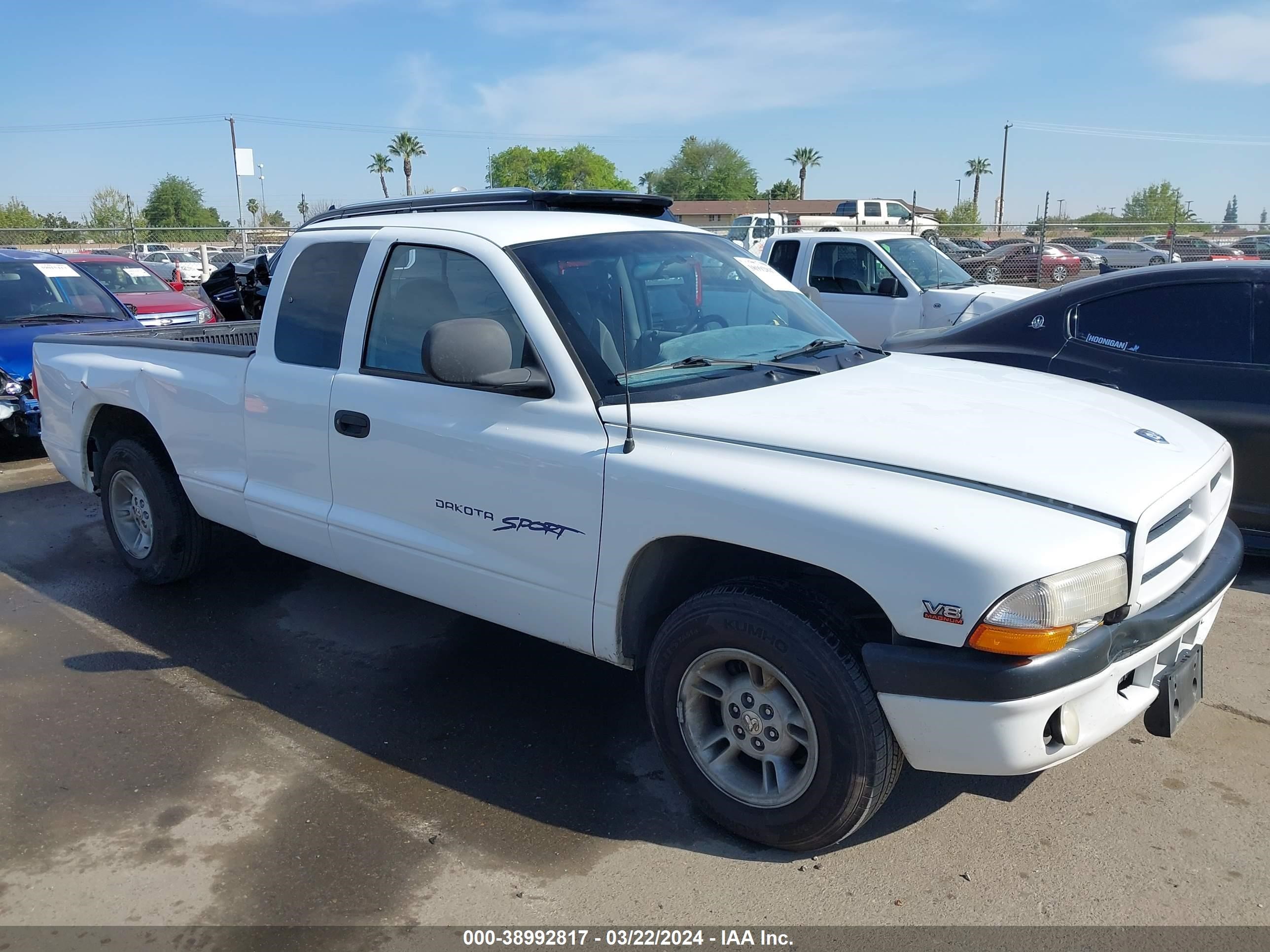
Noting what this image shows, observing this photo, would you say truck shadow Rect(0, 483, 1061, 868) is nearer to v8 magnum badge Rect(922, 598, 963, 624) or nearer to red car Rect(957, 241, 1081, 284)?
v8 magnum badge Rect(922, 598, 963, 624)

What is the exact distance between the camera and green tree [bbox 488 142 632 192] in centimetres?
8925

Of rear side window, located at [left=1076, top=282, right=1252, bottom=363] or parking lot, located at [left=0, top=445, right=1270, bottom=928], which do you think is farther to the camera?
rear side window, located at [left=1076, top=282, right=1252, bottom=363]

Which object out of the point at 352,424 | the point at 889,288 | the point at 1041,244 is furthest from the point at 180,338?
the point at 1041,244

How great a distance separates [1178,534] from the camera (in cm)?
300

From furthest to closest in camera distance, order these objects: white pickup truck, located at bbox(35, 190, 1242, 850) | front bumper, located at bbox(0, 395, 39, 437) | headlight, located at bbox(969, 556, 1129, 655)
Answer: front bumper, located at bbox(0, 395, 39, 437) < white pickup truck, located at bbox(35, 190, 1242, 850) < headlight, located at bbox(969, 556, 1129, 655)

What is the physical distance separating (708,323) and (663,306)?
181 millimetres

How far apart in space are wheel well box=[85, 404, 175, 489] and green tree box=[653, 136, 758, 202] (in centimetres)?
9019

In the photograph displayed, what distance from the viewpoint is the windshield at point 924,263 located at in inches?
449

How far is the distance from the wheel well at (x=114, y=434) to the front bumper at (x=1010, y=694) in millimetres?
3993

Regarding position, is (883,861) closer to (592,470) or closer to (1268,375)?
(592,470)

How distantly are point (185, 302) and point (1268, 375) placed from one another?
11446 millimetres

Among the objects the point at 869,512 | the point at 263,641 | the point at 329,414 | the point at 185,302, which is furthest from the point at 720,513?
the point at 185,302

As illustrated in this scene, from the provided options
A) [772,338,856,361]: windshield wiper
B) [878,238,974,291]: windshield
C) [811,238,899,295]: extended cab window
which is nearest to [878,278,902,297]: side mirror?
[811,238,899,295]: extended cab window

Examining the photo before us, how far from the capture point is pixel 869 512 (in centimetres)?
267
